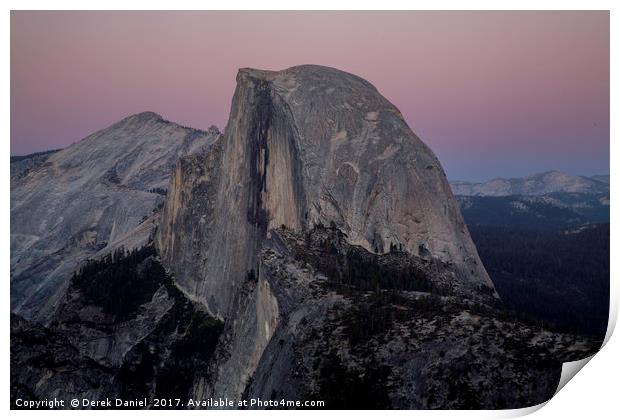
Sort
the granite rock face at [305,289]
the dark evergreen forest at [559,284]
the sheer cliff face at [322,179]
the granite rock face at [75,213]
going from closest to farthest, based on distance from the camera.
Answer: the granite rock face at [305,289] < the sheer cliff face at [322,179] < the dark evergreen forest at [559,284] < the granite rock face at [75,213]

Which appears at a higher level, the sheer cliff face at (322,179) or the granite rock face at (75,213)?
the sheer cliff face at (322,179)

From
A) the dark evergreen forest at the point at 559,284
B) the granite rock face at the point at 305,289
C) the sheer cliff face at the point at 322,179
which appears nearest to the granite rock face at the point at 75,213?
the granite rock face at the point at 305,289

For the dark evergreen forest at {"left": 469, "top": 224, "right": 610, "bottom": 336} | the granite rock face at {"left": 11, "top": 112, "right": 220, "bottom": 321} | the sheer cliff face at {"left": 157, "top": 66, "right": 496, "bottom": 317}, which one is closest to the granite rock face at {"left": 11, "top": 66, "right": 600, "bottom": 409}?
the sheer cliff face at {"left": 157, "top": 66, "right": 496, "bottom": 317}

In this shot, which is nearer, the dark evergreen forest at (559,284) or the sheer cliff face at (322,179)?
the sheer cliff face at (322,179)

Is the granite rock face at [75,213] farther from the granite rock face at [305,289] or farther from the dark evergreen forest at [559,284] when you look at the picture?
the dark evergreen forest at [559,284]

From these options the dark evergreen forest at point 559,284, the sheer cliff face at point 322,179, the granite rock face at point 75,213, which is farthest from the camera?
the granite rock face at point 75,213

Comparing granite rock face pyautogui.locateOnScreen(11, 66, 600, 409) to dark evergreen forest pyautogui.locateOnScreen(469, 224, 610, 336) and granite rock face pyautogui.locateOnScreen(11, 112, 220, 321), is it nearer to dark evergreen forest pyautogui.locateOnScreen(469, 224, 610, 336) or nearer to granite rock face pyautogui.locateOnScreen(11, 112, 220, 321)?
dark evergreen forest pyautogui.locateOnScreen(469, 224, 610, 336)

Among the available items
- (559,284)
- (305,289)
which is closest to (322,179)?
(305,289)
